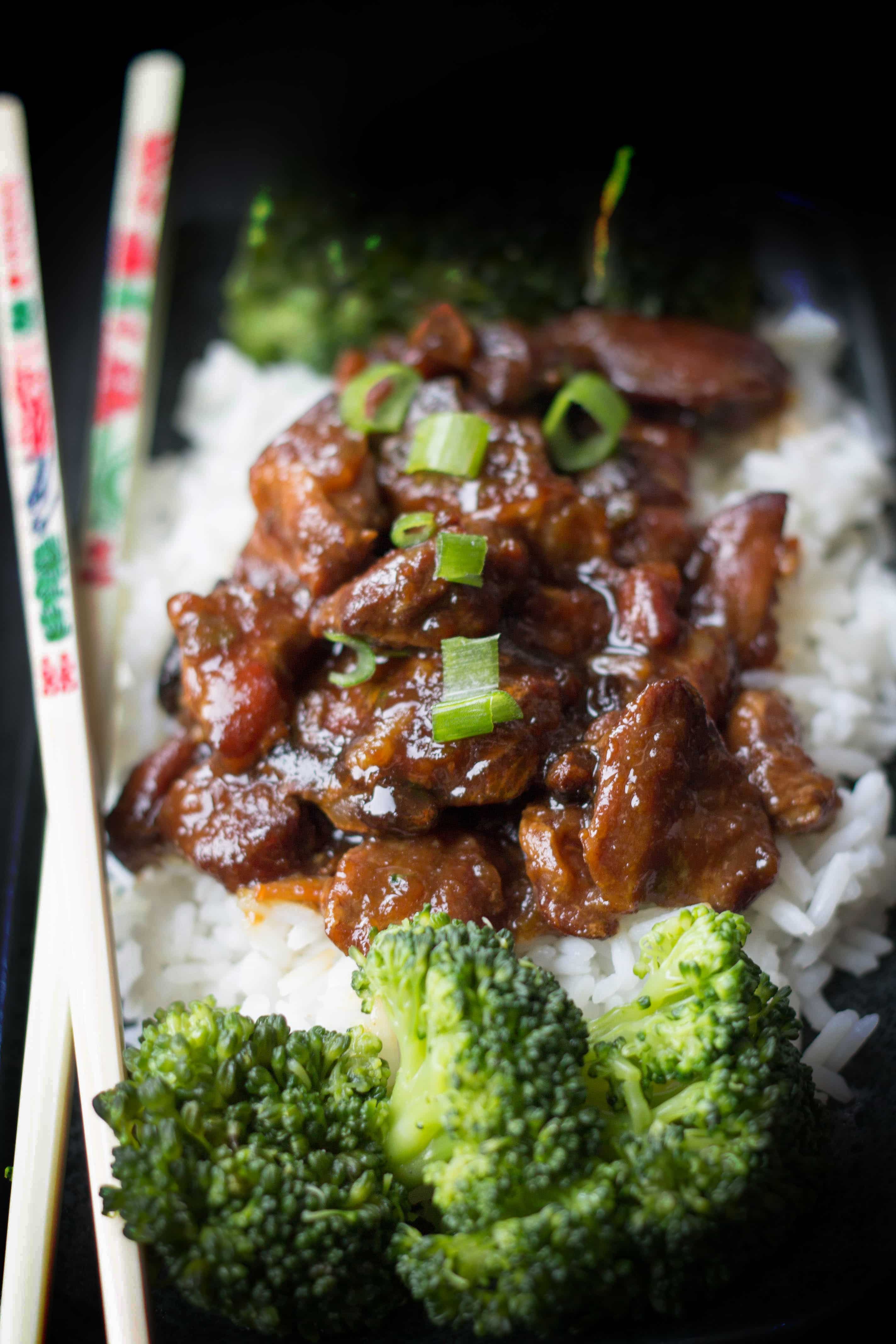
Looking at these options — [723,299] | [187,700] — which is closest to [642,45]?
[723,299]

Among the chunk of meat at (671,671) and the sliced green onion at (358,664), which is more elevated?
the sliced green onion at (358,664)

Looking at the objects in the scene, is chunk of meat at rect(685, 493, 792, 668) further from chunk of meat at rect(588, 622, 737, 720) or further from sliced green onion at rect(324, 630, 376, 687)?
sliced green onion at rect(324, 630, 376, 687)

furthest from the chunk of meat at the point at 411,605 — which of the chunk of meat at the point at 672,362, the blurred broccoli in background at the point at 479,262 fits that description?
the blurred broccoli in background at the point at 479,262

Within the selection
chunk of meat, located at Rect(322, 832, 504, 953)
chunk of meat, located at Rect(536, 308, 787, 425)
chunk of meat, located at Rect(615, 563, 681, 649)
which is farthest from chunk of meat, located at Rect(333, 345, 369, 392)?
chunk of meat, located at Rect(322, 832, 504, 953)

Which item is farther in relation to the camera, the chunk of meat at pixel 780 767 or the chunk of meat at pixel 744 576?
the chunk of meat at pixel 744 576

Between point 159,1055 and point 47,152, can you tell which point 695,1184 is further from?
point 47,152

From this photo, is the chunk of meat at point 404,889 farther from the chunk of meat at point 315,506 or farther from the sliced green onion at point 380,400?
the sliced green onion at point 380,400

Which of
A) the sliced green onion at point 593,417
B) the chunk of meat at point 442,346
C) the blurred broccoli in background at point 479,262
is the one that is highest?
the blurred broccoli in background at point 479,262
